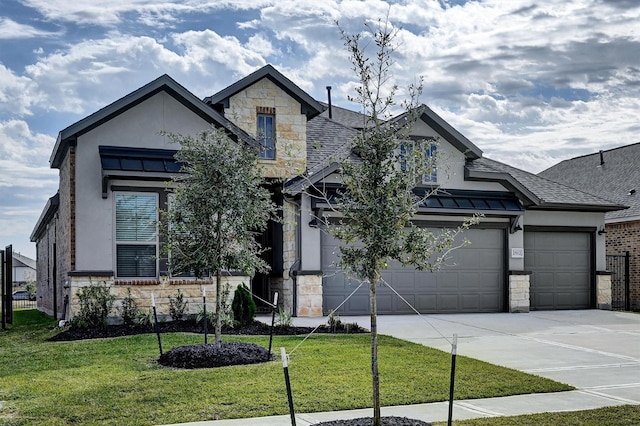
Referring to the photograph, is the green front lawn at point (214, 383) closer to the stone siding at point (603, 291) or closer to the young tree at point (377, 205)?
the young tree at point (377, 205)

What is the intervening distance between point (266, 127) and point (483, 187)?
6195 mm

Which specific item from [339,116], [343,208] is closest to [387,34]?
[343,208]

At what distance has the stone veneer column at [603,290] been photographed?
22.2 meters

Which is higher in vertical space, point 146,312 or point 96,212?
point 96,212

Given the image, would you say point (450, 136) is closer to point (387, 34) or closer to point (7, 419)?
point (387, 34)

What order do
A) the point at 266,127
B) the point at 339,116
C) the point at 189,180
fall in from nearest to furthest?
the point at 189,180 → the point at 266,127 → the point at 339,116

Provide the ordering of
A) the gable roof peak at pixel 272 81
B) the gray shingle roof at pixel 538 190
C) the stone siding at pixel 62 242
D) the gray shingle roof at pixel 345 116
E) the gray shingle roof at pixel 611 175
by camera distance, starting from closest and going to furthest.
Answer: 1. the stone siding at pixel 62 242
2. the gable roof peak at pixel 272 81
3. the gray shingle roof at pixel 538 190
4. the gray shingle roof at pixel 611 175
5. the gray shingle roof at pixel 345 116

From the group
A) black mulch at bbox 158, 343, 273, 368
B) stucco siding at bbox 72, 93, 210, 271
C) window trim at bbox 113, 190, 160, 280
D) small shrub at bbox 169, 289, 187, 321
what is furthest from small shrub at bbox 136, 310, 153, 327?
black mulch at bbox 158, 343, 273, 368

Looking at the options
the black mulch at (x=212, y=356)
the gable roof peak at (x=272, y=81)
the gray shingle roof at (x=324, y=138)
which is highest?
the gable roof peak at (x=272, y=81)

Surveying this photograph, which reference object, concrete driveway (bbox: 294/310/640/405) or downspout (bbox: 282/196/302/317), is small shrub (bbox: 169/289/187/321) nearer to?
concrete driveway (bbox: 294/310/640/405)

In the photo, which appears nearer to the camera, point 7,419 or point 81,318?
point 7,419

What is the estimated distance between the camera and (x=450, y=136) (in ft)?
67.7

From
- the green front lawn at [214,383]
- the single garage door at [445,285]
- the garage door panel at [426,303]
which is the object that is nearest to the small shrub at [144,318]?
the green front lawn at [214,383]

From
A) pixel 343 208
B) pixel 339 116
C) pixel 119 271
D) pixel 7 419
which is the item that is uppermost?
pixel 339 116
